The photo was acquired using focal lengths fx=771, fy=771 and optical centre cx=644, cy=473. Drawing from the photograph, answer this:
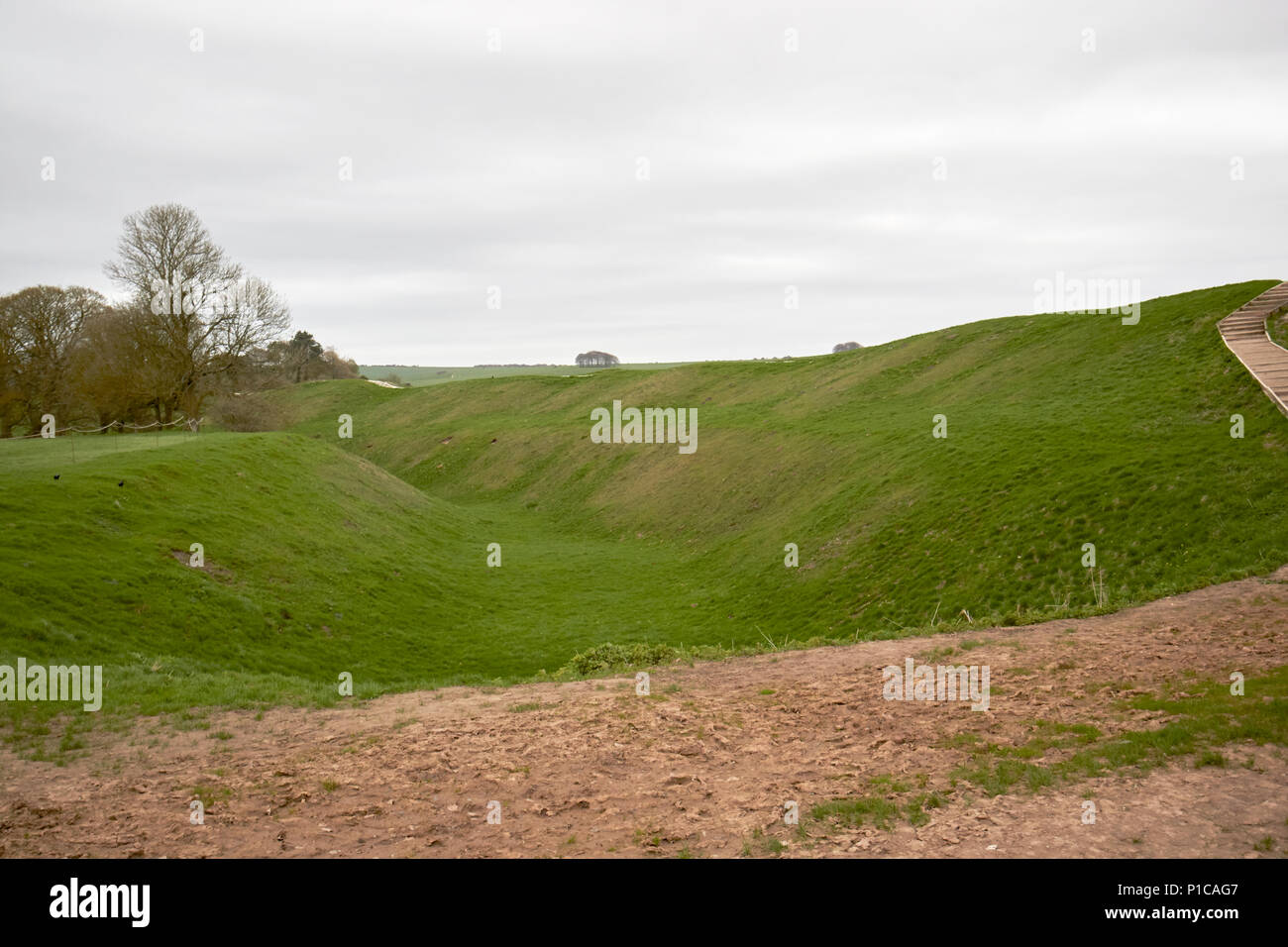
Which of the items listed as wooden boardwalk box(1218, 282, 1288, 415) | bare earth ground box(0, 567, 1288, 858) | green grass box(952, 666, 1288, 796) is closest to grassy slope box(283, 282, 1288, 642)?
wooden boardwalk box(1218, 282, 1288, 415)

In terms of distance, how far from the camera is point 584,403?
250ft

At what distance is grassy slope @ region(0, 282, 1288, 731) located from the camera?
20.3 metres

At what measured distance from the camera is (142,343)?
54344mm

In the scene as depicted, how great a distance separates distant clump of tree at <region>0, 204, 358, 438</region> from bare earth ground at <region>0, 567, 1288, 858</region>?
48876 mm

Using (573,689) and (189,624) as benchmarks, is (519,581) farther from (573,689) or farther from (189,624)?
(573,689)

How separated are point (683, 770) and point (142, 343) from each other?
57857mm

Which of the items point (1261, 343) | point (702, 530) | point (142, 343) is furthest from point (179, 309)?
point (1261, 343)

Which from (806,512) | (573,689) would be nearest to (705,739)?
(573,689)

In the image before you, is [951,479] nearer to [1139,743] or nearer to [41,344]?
[1139,743]

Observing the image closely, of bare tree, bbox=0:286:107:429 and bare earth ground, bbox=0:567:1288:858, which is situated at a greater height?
bare tree, bbox=0:286:107:429

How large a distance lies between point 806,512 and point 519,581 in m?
13.6

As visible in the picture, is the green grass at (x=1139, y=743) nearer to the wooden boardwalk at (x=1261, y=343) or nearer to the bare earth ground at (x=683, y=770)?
the bare earth ground at (x=683, y=770)

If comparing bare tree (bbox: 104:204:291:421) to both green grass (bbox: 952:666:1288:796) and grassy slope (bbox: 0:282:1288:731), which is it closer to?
grassy slope (bbox: 0:282:1288:731)

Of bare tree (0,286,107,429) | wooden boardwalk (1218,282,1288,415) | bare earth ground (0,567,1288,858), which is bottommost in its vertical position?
bare earth ground (0,567,1288,858)
